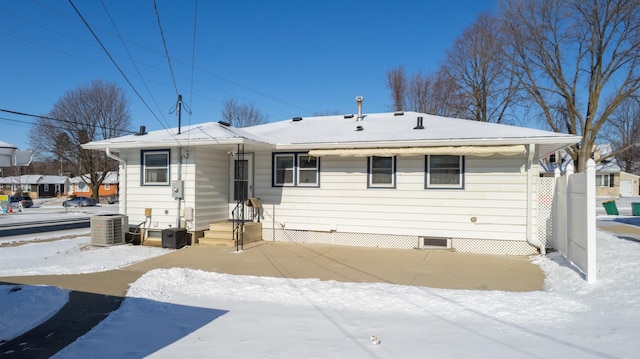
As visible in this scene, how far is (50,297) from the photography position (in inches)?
253

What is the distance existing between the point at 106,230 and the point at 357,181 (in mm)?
6769

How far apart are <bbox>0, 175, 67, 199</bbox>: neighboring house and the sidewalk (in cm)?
6737

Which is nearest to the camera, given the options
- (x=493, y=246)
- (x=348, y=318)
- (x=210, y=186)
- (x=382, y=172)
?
Answer: (x=348, y=318)

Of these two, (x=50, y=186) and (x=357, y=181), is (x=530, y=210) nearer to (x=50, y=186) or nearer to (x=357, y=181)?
(x=357, y=181)

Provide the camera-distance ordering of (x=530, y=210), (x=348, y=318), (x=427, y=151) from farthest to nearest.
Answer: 1. (x=427, y=151)
2. (x=530, y=210)
3. (x=348, y=318)

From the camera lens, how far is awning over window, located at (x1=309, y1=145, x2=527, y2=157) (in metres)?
9.28

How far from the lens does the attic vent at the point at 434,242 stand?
1031 cm

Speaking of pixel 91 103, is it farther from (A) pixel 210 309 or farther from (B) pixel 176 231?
(A) pixel 210 309

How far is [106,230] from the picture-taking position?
11.2 metres

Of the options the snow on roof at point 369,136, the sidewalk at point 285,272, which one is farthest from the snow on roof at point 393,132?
the sidewalk at point 285,272

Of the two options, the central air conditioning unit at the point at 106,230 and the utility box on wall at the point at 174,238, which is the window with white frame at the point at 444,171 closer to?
the utility box on wall at the point at 174,238

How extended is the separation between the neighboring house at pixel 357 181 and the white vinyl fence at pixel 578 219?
0.76 m

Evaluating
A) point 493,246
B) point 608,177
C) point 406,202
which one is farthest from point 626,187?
point 406,202

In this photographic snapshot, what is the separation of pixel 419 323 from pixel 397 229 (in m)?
5.69
